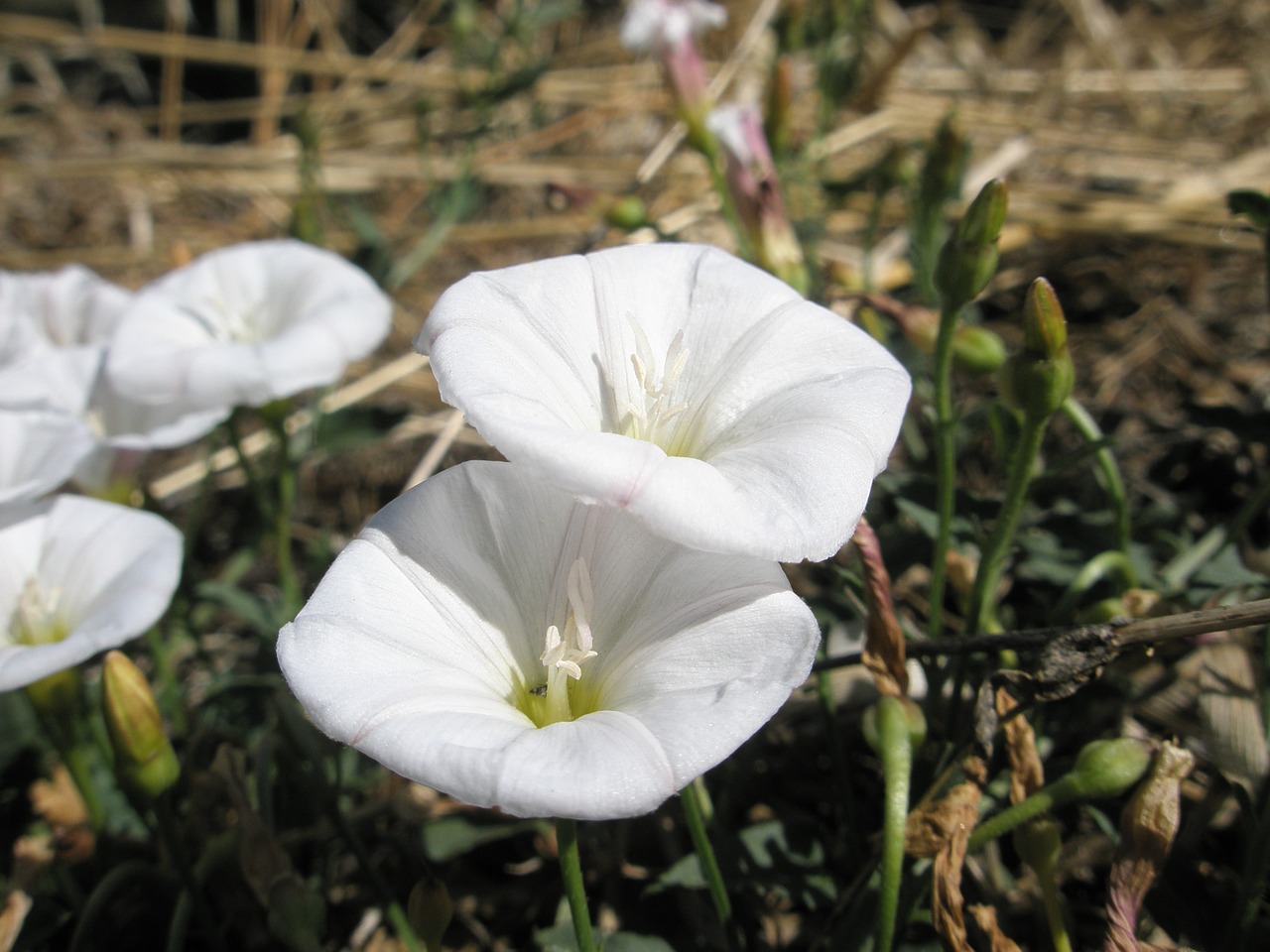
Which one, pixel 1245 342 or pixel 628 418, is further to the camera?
pixel 1245 342

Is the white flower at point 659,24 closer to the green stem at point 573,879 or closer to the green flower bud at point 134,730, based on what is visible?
the green flower bud at point 134,730

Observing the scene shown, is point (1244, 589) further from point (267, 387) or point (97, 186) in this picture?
point (97, 186)

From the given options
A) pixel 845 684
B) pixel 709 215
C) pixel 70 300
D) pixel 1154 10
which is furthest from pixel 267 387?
pixel 1154 10

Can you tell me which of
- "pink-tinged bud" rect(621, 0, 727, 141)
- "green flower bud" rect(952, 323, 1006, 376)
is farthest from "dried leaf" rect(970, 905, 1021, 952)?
"pink-tinged bud" rect(621, 0, 727, 141)

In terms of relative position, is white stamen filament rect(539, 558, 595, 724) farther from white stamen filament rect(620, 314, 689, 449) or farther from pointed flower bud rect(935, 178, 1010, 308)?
pointed flower bud rect(935, 178, 1010, 308)

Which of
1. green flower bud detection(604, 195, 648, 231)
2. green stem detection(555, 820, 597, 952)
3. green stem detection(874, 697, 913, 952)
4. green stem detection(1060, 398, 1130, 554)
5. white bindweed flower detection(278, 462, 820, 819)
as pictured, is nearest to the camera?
white bindweed flower detection(278, 462, 820, 819)
